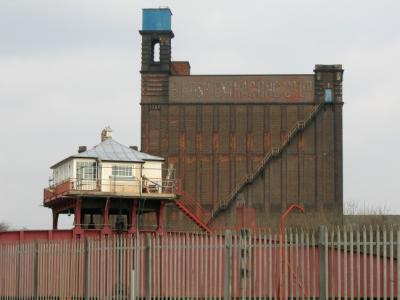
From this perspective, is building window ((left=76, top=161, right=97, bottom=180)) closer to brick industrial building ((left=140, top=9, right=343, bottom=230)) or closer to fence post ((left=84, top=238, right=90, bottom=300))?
fence post ((left=84, top=238, right=90, bottom=300))

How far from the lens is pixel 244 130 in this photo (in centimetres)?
8038

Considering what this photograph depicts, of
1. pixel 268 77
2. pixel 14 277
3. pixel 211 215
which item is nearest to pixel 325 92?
pixel 268 77

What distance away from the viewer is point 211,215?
75.9m

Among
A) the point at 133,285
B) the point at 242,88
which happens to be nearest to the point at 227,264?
the point at 133,285

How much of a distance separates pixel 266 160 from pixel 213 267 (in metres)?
57.5

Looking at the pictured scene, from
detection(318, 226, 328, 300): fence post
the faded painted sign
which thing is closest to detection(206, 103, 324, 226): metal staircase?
the faded painted sign

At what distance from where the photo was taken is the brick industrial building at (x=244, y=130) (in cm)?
7831

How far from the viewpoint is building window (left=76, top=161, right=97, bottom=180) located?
4938 cm

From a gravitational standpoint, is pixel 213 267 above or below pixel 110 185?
below

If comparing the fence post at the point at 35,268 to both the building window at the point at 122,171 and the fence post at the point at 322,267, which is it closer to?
the fence post at the point at 322,267

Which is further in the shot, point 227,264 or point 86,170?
point 86,170

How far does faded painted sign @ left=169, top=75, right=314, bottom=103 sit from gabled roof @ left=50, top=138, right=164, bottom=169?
1097 inches

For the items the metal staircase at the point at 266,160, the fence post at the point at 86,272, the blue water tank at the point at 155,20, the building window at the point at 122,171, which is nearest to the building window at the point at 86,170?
the building window at the point at 122,171

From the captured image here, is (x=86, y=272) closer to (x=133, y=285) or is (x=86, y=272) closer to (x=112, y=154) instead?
(x=133, y=285)
